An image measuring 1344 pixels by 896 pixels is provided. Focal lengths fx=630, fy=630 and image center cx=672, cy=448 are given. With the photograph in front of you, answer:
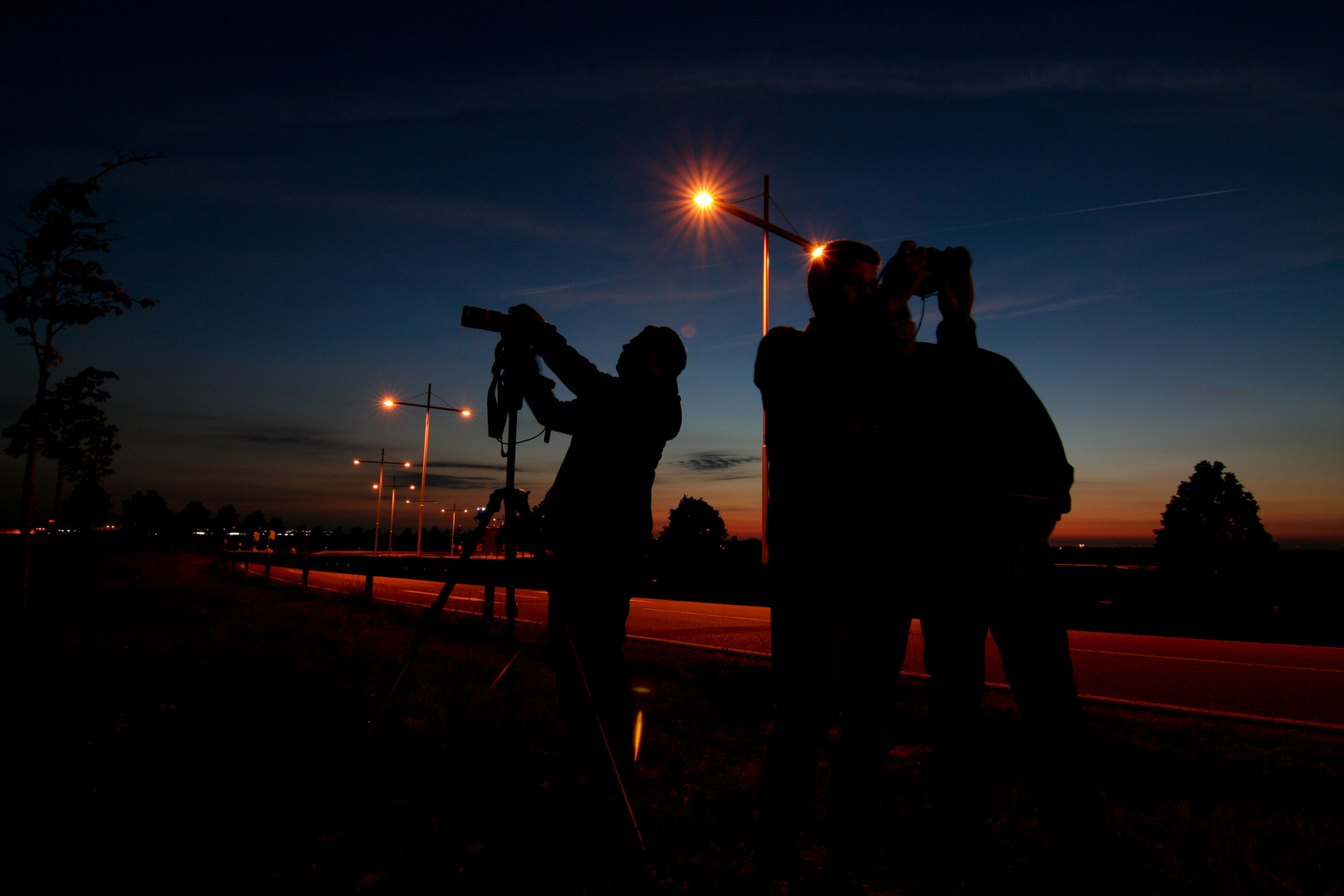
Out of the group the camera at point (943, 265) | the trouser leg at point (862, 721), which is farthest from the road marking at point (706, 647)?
the camera at point (943, 265)

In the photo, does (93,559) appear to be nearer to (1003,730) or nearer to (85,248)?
(85,248)

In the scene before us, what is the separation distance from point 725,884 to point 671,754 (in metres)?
1.39

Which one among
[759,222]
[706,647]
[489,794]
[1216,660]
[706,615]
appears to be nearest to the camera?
[489,794]

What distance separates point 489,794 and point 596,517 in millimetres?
1451

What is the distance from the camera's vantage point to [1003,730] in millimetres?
3955

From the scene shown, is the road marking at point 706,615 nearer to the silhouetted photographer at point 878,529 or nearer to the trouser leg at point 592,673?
the trouser leg at point 592,673

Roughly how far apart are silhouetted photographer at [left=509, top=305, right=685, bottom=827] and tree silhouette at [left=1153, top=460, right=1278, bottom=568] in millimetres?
58200

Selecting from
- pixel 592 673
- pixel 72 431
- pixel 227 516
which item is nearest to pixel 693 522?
pixel 72 431

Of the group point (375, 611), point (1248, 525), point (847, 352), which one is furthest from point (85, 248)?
point (1248, 525)

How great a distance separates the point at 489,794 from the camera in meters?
3.01

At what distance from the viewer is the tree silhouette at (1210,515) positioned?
156ft

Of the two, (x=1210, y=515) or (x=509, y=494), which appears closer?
(x=509, y=494)

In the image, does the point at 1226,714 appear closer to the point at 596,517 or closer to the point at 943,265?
the point at 943,265

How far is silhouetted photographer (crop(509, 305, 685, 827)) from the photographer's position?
279cm
